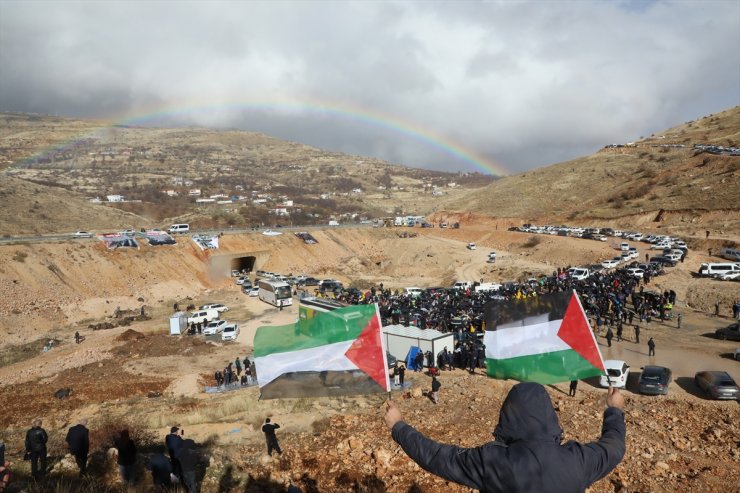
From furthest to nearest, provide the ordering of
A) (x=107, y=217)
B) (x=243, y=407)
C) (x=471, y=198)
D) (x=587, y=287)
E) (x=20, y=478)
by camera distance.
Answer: (x=471, y=198), (x=107, y=217), (x=587, y=287), (x=243, y=407), (x=20, y=478)

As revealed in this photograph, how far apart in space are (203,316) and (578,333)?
32669mm

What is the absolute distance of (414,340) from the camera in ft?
72.1

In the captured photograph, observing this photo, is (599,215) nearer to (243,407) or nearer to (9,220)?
(243,407)

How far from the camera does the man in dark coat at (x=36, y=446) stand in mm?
9203

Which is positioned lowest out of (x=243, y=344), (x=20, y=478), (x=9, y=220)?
(x=243, y=344)

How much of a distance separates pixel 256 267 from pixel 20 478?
50903 millimetres

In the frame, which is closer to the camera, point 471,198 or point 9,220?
point 9,220

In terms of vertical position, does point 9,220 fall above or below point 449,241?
above

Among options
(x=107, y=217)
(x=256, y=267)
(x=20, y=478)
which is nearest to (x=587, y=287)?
(x=20, y=478)

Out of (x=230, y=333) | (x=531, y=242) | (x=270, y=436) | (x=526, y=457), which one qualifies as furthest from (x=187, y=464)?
(x=531, y=242)

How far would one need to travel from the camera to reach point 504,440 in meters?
2.96

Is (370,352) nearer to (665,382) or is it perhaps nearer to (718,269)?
(665,382)

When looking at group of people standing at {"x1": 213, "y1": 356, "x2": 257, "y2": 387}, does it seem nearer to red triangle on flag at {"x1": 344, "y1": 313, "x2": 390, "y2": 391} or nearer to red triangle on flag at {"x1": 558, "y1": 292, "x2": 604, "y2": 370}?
red triangle on flag at {"x1": 344, "y1": 313, "x2": 390, "y2": 391}

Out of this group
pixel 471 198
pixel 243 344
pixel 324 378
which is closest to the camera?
pixel 324 378
